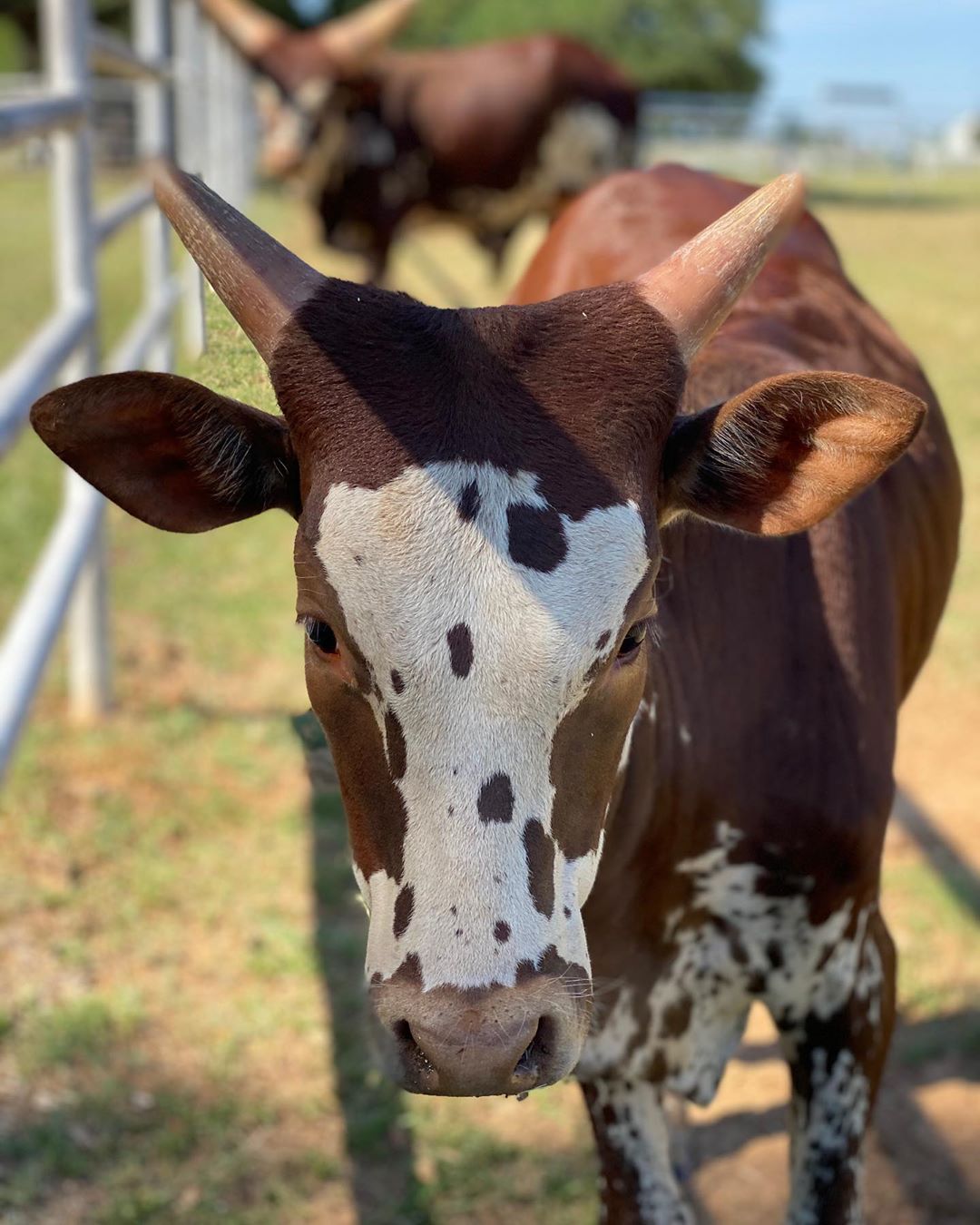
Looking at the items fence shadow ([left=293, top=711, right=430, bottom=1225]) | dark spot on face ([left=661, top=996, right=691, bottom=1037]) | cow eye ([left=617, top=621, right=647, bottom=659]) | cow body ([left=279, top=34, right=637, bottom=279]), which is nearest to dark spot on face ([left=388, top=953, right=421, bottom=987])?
cow eye ([left=617, top=621, right=647, bottom=659])

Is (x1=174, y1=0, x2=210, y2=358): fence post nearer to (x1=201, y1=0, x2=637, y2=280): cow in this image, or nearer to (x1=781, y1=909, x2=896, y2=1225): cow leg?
(x1=201, y1=0, x2=637, y2=280): cow

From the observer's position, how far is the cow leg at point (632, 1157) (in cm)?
231

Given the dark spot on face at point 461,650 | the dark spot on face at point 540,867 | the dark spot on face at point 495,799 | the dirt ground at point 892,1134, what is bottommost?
the dirt ground at point 892,1134

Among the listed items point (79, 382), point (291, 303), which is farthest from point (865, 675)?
point (79, 382)

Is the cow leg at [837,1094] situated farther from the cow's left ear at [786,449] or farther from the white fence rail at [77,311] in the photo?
the white fence rail at [77,311]

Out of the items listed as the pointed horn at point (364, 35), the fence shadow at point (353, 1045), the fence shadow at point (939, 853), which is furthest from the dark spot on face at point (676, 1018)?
the pointed horn at point (364, 35)

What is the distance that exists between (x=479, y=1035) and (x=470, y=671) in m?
0.39

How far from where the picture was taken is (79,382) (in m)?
1.77

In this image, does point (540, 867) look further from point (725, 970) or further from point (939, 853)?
point (939, 853)

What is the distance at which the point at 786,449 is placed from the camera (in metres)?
1.89

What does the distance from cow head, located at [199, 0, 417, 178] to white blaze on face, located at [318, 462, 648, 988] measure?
10085mm

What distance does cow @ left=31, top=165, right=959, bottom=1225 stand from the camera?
161 centimetres

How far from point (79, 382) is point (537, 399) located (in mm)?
569

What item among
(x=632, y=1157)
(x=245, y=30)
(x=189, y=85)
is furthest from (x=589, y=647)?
(x=245, y=30)
